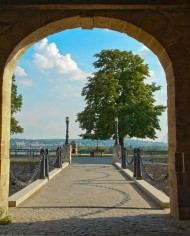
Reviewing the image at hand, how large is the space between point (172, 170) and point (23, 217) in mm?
3179

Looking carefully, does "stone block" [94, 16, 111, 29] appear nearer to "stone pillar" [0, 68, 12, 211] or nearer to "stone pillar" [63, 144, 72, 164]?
"stone pillar" [0, 68, 12, 211]

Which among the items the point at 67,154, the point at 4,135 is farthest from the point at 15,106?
the point at 4,135

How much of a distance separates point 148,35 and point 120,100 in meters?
25.3

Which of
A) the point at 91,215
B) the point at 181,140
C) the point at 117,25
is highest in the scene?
the point at 117,25

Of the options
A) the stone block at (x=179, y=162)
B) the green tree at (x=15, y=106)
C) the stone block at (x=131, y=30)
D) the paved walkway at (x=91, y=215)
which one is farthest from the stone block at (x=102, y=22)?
the green tree at (x=15, y=106)

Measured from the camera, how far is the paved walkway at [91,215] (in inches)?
205

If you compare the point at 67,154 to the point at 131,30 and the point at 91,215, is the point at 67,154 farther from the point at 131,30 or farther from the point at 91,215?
the point at 131,30

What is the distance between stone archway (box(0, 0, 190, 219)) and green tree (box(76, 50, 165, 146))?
75.2ft

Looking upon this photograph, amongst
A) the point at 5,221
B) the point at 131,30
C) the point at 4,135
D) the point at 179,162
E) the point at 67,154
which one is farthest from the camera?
the point at 67,154

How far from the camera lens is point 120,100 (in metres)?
31.4

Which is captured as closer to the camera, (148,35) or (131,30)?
(148,35)

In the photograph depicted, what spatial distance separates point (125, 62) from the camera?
32625 millimetres

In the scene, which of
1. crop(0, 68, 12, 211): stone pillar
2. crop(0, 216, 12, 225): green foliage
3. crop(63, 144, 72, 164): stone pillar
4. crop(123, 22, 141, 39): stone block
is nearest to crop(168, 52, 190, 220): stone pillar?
crop(123, 22, 141, 39): stone block

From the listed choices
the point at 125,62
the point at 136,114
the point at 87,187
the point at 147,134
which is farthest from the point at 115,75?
the point at 87,187
